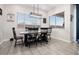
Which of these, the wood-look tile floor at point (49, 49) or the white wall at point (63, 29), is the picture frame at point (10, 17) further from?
the white wall at point (63, 29)

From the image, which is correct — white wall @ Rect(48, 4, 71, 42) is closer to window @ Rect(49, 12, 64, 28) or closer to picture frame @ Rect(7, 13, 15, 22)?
window @ Rect(49, 12, 64, 28)

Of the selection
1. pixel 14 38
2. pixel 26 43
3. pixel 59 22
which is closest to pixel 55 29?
pixel 59 22

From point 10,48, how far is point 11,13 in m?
1.06

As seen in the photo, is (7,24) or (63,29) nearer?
(7,24)

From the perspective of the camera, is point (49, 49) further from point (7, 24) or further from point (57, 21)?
point (7, 24)

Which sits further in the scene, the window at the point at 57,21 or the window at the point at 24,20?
Result: the window at the point at 57,21

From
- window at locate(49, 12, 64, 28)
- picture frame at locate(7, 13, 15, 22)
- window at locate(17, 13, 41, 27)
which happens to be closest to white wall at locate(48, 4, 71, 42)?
window at locate(49, 12, 64, 28)

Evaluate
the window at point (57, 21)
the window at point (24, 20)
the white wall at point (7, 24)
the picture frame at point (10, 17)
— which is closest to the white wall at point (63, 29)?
the window at point (57, 21)

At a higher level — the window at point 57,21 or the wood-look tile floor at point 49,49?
the window at point 57,21

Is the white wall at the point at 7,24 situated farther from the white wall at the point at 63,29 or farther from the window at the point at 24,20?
the white wall at the point at 63,29

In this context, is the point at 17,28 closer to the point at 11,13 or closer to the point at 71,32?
the point at 11,13

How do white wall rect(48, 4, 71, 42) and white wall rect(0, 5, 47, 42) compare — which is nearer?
white wall rect(0, 5, 47, 42)

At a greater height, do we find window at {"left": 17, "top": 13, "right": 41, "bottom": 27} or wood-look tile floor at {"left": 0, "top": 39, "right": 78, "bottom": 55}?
window at {"left": 17, "top": 13, "right": 41, "bottom": 27}

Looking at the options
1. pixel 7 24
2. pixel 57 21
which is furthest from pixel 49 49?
pixel 7 24
